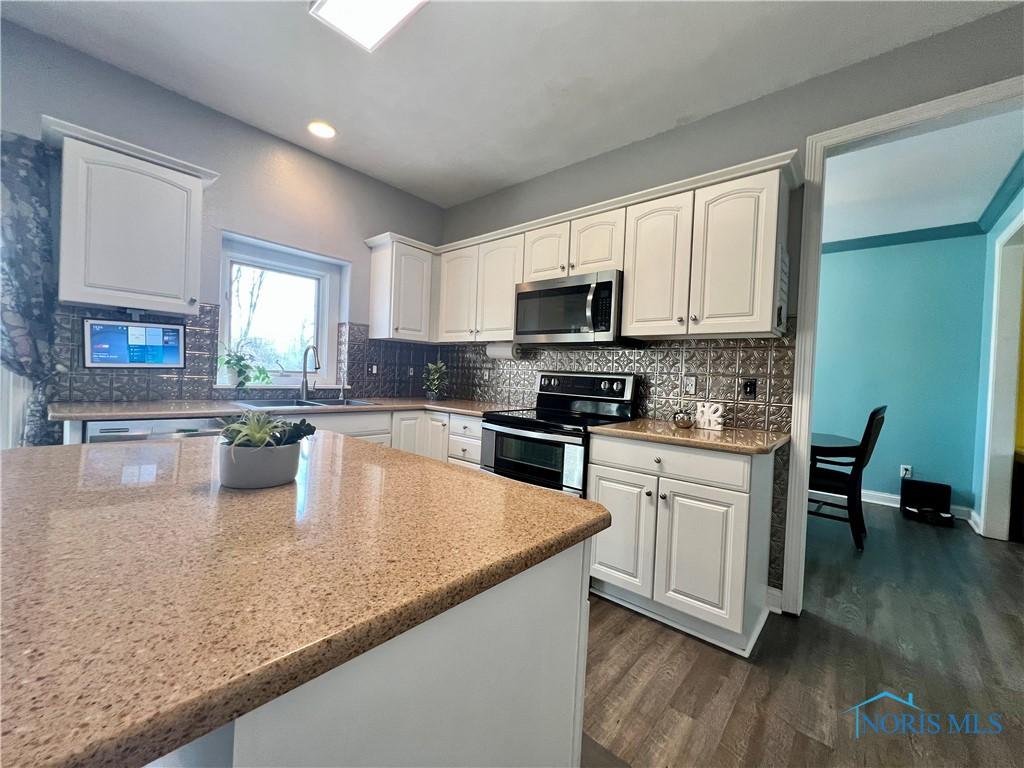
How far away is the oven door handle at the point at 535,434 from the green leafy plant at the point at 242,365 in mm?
1576

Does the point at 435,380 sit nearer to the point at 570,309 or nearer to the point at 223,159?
the point at 570,309

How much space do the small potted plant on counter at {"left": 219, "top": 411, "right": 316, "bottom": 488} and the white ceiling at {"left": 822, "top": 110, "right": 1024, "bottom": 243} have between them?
2905 millimetres

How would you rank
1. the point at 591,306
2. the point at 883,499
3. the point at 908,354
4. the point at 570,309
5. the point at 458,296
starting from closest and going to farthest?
the point at 591,306 < the point at 570,309 < the point at 458,296 < the point at 908,354 < the point at 883,499

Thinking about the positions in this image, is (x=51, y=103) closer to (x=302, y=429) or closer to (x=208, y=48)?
(x=208, y=48)

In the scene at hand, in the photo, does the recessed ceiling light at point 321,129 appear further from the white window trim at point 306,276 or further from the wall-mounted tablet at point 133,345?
the wall-mounted tablet at point 133,345

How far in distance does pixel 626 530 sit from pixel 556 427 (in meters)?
0.60

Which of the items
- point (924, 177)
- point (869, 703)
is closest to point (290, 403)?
point (869, 703)

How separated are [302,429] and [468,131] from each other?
249 cm

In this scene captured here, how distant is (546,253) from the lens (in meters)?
2.75

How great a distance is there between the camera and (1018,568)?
2635 mm

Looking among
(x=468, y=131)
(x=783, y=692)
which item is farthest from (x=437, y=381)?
(x=783, y=692)

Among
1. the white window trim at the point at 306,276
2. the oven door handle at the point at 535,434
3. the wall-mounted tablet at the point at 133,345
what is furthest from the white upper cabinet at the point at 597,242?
the wall-mounted tablet at the point at 133,345

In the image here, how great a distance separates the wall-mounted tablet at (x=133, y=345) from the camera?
2156 millimetres

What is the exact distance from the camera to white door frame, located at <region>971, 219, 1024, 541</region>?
316 cm
